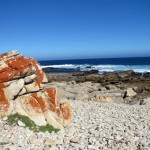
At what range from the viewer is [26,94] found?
20.0 m

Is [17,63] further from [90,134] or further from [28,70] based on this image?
[90,134]

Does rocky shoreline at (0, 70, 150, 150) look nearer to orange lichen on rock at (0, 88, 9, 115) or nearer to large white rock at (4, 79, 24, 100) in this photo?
orange lichen on rock at (0, 88, 9, 115)

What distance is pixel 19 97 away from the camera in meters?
19.6

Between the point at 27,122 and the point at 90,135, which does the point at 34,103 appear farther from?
the point at 90,135

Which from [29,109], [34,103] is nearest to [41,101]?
[34,103]

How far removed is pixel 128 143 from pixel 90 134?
8.85ft

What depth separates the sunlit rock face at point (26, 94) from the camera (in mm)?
18953

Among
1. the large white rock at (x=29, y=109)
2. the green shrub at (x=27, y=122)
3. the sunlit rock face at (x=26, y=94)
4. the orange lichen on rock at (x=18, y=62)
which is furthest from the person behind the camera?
the large white rock at (x=29, y=109)

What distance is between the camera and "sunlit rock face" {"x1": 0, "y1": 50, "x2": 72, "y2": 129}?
19.0m

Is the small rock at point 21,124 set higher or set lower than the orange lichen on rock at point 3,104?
lower

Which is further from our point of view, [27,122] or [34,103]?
[34,103]

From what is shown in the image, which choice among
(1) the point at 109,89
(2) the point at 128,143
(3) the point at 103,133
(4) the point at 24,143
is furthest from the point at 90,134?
(1) the point at 109,89

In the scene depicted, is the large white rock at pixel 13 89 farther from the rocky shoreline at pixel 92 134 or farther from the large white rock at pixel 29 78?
the rocky shoreline at pixel 92 134

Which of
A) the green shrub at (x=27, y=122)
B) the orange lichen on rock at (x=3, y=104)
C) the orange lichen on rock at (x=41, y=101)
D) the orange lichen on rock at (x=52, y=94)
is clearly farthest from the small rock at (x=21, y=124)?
the orange lichen on rock at (x=52, y=94)
